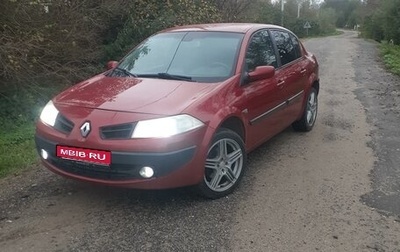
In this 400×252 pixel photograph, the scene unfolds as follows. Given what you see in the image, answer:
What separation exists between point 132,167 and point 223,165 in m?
1.01

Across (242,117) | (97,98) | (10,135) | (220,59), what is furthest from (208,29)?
(10,135)

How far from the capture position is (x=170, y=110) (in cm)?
379

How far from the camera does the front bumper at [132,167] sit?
3613 mm

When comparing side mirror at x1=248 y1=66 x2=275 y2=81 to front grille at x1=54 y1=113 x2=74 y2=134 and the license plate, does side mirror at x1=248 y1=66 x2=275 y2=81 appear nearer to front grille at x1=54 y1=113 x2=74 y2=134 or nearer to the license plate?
the license plate

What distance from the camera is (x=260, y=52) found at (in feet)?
17.2

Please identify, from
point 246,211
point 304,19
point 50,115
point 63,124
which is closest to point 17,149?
point 50,115

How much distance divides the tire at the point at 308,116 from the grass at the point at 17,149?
378 centimetres

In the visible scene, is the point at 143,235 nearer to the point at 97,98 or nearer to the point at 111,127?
the point at 111,127

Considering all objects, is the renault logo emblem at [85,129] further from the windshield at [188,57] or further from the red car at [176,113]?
the windshield at [188,57]

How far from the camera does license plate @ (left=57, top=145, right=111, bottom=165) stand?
3.66 metres

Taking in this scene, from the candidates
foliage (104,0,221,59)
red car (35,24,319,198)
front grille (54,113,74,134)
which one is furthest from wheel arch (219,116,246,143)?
foliage (104,0,221,59)

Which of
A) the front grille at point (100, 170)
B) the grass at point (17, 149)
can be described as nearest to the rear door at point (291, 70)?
the front grille at point (100, 170)

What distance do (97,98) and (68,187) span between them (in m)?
1.07

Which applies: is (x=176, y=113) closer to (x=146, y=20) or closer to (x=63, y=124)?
(x=63, y=124)
